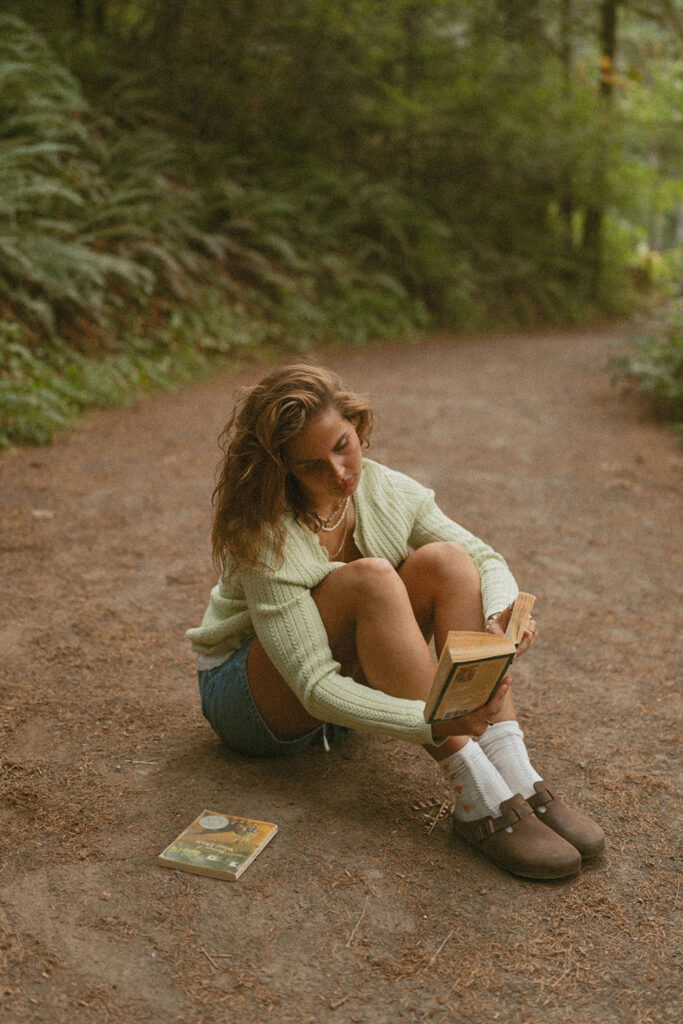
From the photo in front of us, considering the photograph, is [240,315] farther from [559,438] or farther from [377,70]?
[377,70]

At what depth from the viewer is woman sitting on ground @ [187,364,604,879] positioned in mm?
2365

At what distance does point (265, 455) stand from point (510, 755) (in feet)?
3.34

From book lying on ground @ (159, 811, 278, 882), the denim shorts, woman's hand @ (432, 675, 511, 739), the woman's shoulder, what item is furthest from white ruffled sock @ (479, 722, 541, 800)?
the woman's shoulder

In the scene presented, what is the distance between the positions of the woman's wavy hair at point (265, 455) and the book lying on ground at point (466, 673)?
23.1 inches

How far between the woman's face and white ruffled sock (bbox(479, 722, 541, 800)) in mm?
752

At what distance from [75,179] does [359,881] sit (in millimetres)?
8008

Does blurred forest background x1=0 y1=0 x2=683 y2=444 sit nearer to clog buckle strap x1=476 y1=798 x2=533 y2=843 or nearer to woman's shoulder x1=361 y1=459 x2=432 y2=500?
woman's shoulder x1=361 y1=459 x2=432 y2=500

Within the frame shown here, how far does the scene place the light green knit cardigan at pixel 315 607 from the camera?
235 cm

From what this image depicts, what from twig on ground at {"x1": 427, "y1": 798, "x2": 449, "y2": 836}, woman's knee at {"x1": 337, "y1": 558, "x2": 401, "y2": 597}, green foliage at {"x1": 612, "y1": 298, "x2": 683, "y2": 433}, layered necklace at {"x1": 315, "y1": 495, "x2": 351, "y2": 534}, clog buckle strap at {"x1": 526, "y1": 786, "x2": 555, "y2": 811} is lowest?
green foliage at {"x1": 612, "y1": 298, "x2": 683, "y2": 433}

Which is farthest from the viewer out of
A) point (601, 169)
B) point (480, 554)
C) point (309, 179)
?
Result: point (601, 169)

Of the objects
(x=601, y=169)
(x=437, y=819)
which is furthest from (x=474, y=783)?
(x=601, y=169)

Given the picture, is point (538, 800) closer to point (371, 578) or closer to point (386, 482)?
point (371, 578)

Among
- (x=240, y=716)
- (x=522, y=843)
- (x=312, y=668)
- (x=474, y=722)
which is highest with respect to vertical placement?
(x=312, y=668)

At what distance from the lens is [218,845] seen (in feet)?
7.80
